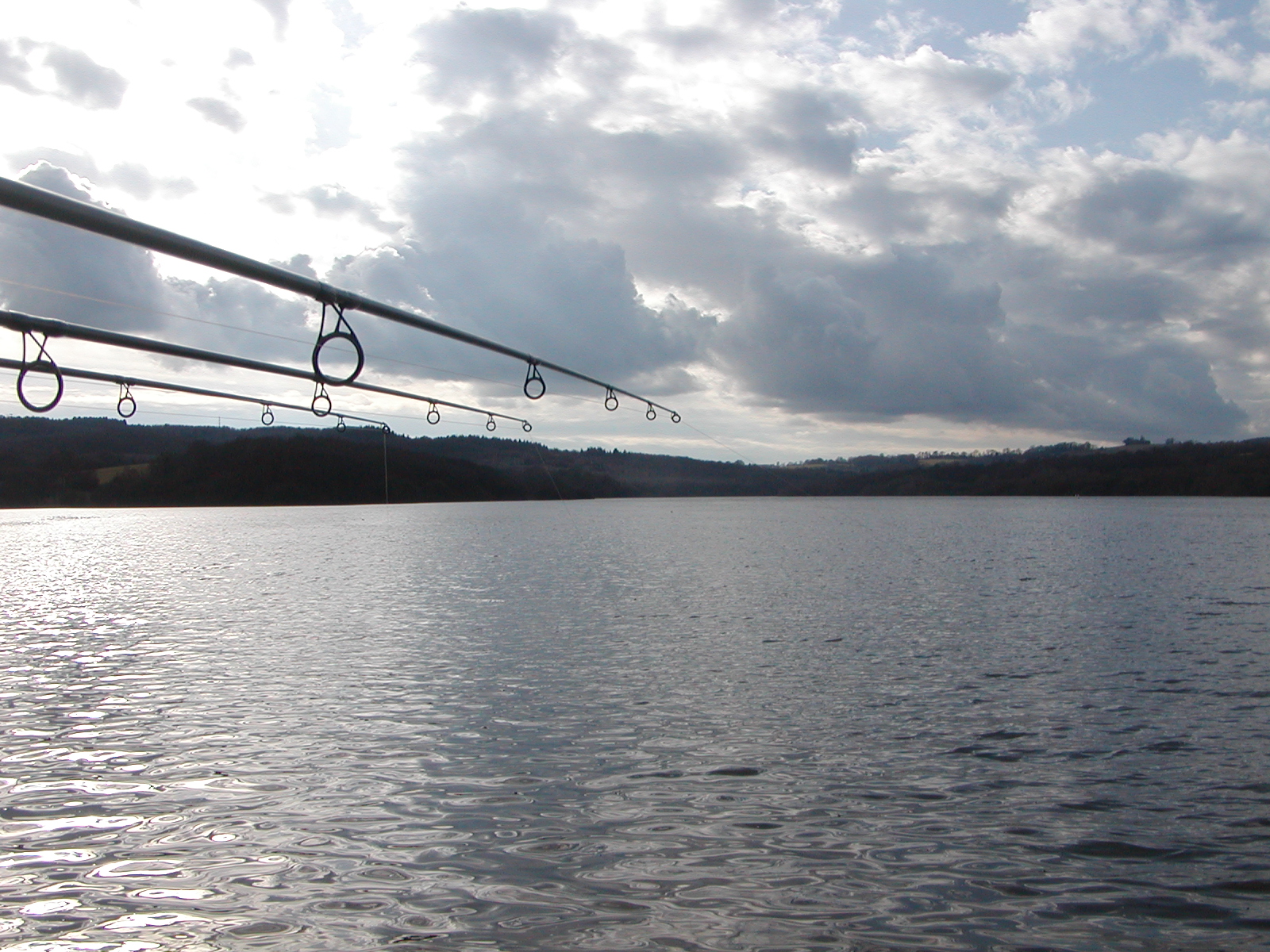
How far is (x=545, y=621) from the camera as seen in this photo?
23.4 metres

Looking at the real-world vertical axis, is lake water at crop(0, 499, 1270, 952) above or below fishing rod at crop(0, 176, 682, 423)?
below

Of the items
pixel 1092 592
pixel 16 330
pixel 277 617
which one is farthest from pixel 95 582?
pixel 1092 592

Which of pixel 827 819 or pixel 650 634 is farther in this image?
pixel 650 634

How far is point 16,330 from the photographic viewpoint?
20.2 metres

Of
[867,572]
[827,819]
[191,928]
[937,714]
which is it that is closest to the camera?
[191,928]

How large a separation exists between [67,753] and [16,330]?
495 inches

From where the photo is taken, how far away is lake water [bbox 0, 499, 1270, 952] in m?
6.97

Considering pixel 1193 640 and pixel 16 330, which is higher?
pixel 16 330

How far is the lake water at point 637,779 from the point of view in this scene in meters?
6.97

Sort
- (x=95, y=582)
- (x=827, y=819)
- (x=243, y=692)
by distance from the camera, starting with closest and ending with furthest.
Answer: (x=827, y=819), (x=243, y=692), (x=95, y=582)

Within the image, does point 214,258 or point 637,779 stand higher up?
point 214,258

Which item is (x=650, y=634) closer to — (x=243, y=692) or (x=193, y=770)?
(x=243, y=692)

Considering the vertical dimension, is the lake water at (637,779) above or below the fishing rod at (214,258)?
below

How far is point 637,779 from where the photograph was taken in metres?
10.2
